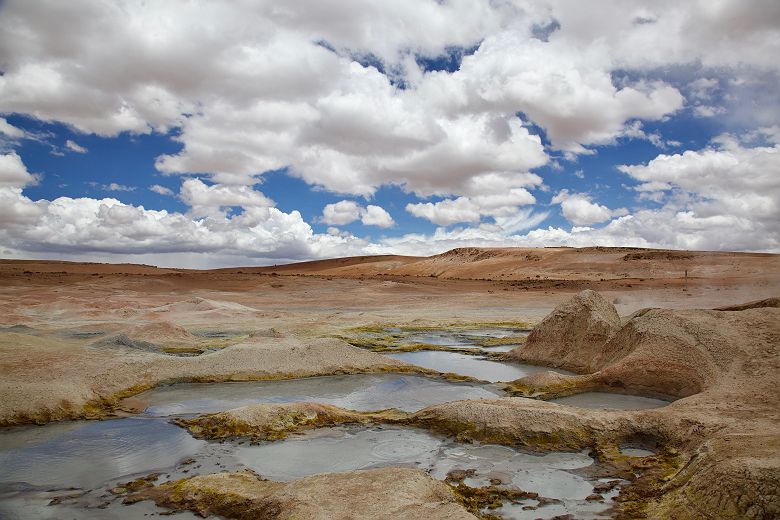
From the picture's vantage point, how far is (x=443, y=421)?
9.69 metres

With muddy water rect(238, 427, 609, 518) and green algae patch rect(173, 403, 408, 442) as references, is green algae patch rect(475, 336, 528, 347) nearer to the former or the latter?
green algae patch rect(173, 403, 408, 442)

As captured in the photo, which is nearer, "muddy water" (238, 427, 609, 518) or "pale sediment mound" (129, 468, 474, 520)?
"pale sediment mound" (129, 468, 474, 520)

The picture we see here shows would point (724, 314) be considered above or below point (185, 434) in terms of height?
above

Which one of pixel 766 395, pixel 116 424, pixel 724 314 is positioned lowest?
pixel 116 424

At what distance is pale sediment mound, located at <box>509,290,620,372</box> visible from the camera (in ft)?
53.2

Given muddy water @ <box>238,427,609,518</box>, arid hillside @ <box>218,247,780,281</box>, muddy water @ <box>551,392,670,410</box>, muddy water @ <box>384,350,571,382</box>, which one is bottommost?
muddy water @ <box>384,350,571,382</box>

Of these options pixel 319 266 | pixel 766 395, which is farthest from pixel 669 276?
pixel 319 266

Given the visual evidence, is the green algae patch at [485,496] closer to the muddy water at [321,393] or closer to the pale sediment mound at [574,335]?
the muddy water at [321,393]

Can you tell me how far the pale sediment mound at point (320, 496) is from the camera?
584 centimetres

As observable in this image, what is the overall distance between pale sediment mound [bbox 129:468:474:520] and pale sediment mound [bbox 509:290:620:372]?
10.5 metres

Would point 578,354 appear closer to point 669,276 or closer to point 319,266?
point 669,276

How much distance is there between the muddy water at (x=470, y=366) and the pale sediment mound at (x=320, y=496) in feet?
28.3

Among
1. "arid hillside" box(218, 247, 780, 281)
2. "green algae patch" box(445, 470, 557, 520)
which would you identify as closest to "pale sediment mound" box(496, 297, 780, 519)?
"green algae patch" box(445, 470, 557, 520)

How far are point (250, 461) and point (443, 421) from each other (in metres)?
3.28
